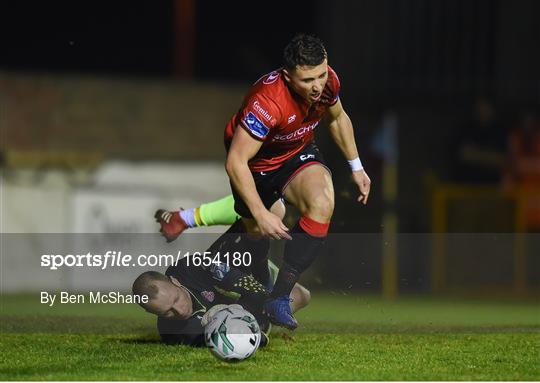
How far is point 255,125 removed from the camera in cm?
814

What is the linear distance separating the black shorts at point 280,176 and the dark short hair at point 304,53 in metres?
0.92

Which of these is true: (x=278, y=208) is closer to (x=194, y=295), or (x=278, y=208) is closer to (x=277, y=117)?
(x=194, y=295)

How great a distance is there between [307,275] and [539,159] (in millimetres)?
3064

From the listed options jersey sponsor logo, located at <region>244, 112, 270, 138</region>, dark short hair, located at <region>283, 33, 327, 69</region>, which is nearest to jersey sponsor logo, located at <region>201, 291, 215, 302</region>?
jersey sponsor logo, located at <region>244, 112, 270, 138</region>

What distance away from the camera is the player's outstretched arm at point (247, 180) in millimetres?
7875

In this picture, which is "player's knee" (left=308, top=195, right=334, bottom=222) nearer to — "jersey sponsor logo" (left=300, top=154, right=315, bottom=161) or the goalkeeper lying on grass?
"jersey sponsor logo" (left=300, top=154, right=315, bottom=161)

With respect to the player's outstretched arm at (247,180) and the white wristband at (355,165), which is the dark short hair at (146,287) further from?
the white wristband at (355,165)

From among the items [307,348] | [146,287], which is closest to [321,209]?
[307,348]

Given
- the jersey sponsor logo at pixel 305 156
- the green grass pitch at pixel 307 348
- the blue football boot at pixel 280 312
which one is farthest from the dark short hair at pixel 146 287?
the jersey sponsor logo at pixel 305 156

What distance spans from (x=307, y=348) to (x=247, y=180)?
1161 mm

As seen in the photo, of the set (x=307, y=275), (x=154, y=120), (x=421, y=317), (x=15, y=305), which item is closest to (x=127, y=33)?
(x=154, y=120)

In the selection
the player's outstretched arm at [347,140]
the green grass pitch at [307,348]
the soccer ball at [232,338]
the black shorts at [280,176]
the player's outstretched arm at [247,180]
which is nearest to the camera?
the green grass pitch at [307,348]

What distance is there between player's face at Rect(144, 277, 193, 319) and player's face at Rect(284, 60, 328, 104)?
1.41 m

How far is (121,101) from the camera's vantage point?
16094mm
